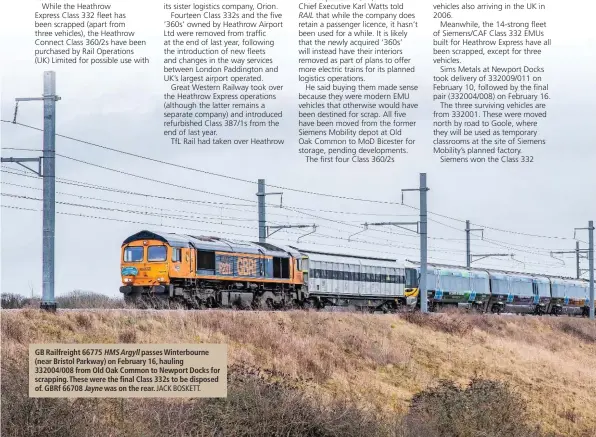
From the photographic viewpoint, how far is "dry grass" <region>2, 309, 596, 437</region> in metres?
21.2

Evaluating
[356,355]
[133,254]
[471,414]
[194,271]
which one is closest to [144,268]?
[133,254]

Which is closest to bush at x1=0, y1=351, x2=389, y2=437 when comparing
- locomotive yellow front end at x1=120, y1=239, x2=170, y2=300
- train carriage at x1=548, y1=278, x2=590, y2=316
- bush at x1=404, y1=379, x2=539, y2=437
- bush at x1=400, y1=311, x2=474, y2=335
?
bush at x1=404, y1=379, x2=539, y2=437

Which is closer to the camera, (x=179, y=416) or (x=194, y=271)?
(x=179, y=416)

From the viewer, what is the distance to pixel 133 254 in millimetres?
33375

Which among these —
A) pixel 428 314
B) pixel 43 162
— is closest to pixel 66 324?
pixel 43 162

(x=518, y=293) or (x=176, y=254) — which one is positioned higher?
(x=176, y=254)

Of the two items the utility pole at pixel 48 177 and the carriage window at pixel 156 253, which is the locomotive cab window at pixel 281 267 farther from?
the utility pole at pixel 48 177

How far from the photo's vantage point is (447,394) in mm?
22266

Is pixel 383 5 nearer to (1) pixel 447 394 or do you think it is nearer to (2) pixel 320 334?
(1) pixel 447 394

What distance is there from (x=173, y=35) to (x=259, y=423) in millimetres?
9759

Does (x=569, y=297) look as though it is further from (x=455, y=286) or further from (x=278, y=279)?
(x=278, y=279)

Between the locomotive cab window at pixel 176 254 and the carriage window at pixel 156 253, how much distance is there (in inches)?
11.1

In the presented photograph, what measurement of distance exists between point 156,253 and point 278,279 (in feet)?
25.4

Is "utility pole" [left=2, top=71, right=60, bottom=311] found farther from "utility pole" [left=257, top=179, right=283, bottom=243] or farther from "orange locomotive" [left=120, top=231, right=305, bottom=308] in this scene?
"utility pole" [left=257, top=179, right=283, bottom=243]
